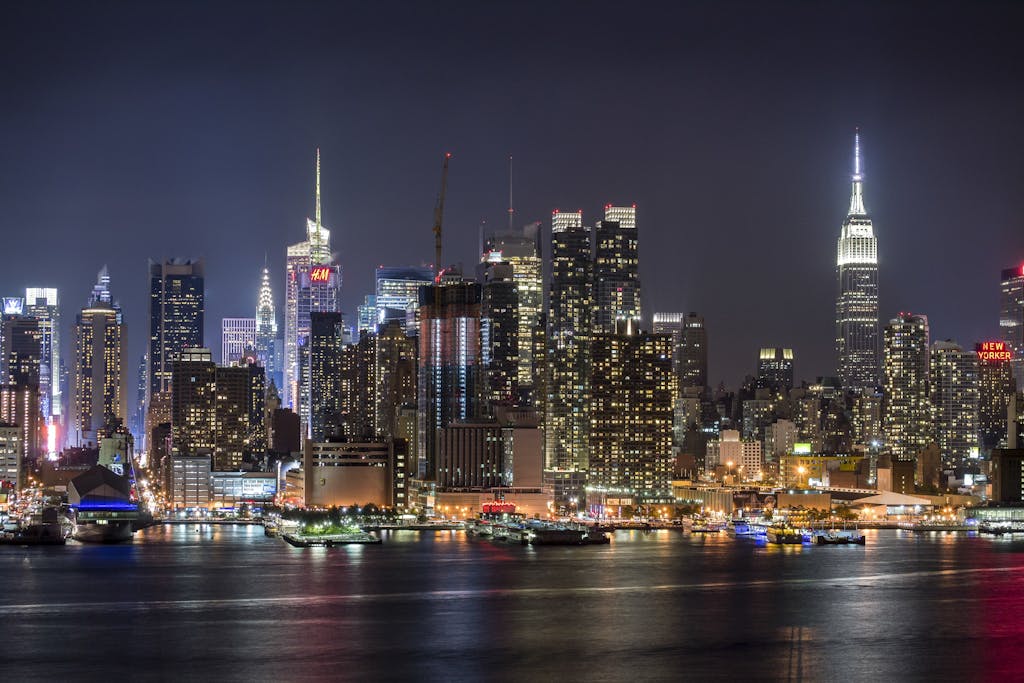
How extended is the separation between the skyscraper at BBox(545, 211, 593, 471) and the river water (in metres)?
63.6

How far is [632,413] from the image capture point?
152m

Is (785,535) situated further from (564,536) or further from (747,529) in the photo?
(564,536)

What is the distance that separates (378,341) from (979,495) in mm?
67711

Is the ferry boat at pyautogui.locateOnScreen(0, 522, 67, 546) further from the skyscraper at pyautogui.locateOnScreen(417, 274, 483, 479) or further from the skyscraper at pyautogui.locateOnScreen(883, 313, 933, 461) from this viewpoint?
the skyscraper at pyautogui.locateOnScreen(883, 313, 933, 461)

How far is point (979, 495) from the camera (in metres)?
159

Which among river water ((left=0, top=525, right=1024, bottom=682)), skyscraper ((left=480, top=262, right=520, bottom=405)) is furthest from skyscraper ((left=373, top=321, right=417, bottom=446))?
river water ((left=0, top=525, right=1024, bottom=682))

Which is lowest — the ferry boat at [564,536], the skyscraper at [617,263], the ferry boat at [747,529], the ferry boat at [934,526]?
the ferry boat at [934,526]

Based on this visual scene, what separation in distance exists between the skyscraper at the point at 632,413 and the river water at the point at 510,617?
59.2 metres

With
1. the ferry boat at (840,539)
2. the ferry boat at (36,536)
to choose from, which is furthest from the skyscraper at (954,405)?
the ferry boat at (36,536)

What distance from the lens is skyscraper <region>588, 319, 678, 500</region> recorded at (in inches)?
5925

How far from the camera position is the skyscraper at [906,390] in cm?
19025

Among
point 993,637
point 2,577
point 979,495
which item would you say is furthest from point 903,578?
point 979,495

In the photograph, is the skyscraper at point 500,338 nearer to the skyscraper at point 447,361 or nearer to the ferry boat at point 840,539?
the skyscraper at point 447,361

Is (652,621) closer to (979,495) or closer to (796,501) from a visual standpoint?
(796,501)
